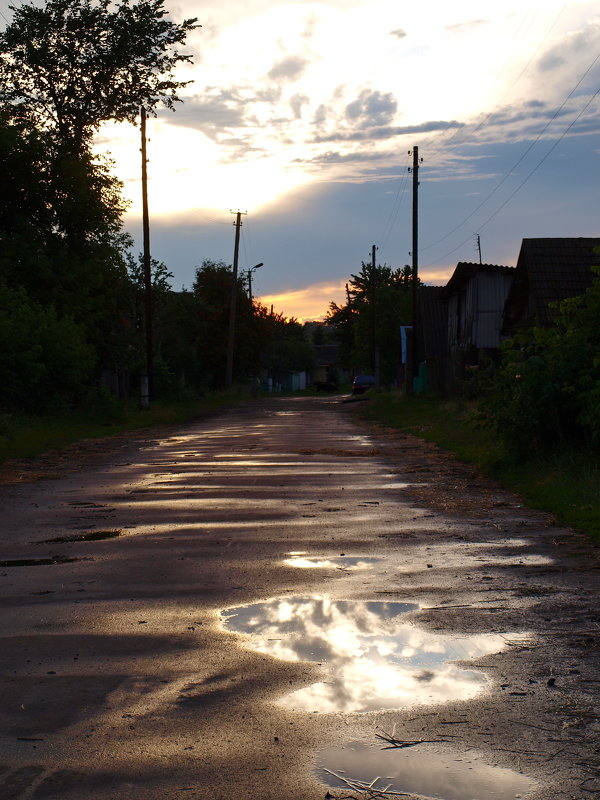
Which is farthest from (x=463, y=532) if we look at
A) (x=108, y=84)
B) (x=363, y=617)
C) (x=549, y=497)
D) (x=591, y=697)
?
(x=108, y=84)

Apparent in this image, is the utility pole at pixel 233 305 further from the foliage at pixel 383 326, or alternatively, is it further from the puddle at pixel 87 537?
the puddle at pixel 87 537

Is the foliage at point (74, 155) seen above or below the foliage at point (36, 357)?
above

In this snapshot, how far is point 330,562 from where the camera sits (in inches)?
331

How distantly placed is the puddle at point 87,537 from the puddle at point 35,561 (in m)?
0.89

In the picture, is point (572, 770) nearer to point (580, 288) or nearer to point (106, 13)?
point (580, 288)

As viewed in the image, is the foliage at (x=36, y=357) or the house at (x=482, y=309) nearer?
the foliage at (x=36, y=357)

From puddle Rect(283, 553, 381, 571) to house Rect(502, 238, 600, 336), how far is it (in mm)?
21189

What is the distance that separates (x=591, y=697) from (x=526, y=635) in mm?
1188

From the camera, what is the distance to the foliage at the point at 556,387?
49.5ft

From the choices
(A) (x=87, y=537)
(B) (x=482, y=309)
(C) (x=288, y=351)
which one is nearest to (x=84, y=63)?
(B) (x=482, y=309)

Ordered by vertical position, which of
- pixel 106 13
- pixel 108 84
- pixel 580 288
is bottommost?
pixel 580 288

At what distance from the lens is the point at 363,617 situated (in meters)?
6.53

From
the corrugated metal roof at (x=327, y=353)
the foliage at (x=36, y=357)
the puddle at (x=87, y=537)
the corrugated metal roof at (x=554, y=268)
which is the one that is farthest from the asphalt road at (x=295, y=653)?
the corrugated metal roof at (x=327, y=353)

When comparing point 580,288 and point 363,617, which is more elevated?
point 580,288
